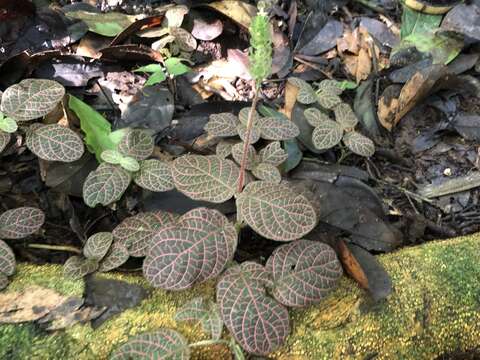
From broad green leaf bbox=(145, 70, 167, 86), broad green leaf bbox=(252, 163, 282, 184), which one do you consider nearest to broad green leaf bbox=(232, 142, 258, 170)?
broad green leaf bbox=(252, 163, 282, 184)

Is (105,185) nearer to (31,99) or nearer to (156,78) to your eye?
(31,99)

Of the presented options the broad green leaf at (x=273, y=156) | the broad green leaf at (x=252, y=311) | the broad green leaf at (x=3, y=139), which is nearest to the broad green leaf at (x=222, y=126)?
the broad green leaf at (x=273, y=156)

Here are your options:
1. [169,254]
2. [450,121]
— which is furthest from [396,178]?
[169,254]

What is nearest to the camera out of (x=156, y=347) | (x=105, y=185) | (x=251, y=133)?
(x=156, y=347)

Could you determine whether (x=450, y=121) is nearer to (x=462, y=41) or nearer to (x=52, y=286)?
(x=462, y=41)

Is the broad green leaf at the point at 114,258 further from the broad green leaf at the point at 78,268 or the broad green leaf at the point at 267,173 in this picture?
the broad green leaf at the point at 267,173

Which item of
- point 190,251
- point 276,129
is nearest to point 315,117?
point 276,129
